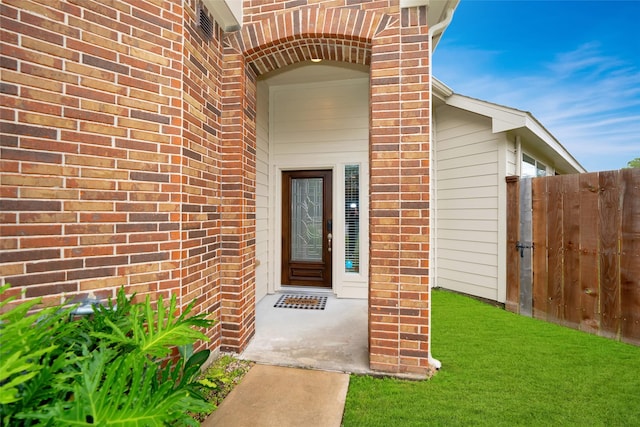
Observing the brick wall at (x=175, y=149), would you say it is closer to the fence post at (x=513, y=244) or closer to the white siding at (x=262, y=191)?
the white siding at (x=262, y=191)

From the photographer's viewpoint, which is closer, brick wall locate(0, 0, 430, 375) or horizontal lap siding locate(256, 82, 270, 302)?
brick wall locate(0, 0, 430, 375)

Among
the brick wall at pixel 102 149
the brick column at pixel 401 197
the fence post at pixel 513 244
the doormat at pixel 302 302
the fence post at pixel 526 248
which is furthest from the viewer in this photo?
the doormat at pixel 302 302

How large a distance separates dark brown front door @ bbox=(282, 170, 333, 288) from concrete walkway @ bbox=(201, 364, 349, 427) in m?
2.36

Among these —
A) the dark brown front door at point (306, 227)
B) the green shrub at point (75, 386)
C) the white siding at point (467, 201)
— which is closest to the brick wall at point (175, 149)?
the green shrub at point (75, 386)

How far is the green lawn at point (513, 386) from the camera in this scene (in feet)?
5.92

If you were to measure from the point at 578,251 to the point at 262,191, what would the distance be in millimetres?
4233

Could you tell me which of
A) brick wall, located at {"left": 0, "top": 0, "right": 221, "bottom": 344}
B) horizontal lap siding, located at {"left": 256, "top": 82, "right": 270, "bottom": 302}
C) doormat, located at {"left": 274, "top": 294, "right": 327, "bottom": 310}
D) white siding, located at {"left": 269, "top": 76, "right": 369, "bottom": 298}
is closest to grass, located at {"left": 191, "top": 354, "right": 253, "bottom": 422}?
brick wall, located at {"left": 0, "top": 0, "right": 221, "bottom": 344}

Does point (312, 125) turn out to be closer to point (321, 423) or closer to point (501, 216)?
point (501, 216)

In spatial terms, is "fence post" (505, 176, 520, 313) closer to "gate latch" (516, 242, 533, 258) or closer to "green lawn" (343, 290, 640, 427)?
"gate latch" (516, 242, 533, 258)

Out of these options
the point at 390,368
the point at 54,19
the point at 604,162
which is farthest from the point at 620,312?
the point at 604,162

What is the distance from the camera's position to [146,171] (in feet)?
6.38

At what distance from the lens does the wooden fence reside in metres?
2.82

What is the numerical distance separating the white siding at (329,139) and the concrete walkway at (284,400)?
224cm

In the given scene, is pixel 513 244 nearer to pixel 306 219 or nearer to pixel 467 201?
pixel 467 201
